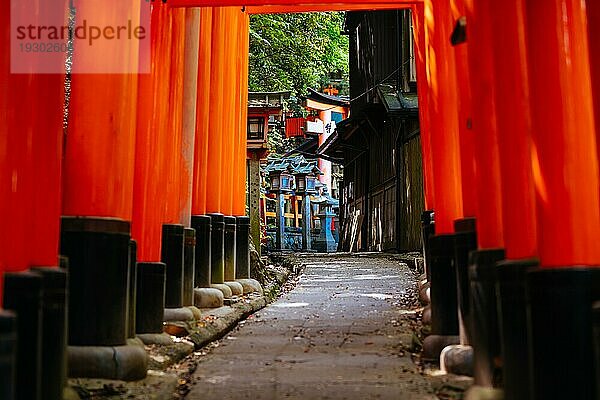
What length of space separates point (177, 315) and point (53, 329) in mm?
3580

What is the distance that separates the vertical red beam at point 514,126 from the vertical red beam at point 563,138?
40cm

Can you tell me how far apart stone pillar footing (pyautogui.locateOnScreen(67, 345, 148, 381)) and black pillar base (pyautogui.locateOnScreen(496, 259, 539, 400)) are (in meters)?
2.30

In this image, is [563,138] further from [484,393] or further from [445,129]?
[445,129]

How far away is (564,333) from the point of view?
9.50 feet

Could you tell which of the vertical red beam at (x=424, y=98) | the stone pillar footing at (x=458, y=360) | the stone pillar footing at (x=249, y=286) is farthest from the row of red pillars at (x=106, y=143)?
the vertical red beam at (x=424, y=98)

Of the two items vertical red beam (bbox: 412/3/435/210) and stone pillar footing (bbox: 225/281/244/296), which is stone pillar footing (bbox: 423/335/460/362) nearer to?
vertical red beam (bbox: 412/3/435/210)

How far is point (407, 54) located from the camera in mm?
17484

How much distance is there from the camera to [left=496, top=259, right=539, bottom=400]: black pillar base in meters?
3.39

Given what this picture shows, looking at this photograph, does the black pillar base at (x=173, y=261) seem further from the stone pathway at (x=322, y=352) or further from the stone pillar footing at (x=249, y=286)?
the stone pillar footing at (x=249, y=286)

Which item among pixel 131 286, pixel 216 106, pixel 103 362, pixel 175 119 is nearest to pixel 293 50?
pixel 216 106

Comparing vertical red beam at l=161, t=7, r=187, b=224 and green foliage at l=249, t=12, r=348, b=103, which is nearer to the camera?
vertical red beam at l=161, t=7, r=187, b=224

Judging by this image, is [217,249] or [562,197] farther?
[217,249]

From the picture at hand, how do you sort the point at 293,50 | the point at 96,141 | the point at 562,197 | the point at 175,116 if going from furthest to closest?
the point at 293,50
the point at 175,116
the point at 96,141
the point at 562,197

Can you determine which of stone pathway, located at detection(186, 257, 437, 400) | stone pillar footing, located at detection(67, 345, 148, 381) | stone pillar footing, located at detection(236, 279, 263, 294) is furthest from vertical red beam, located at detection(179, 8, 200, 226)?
stone pillar footing, located at detection(67, 345, 148, 381)
